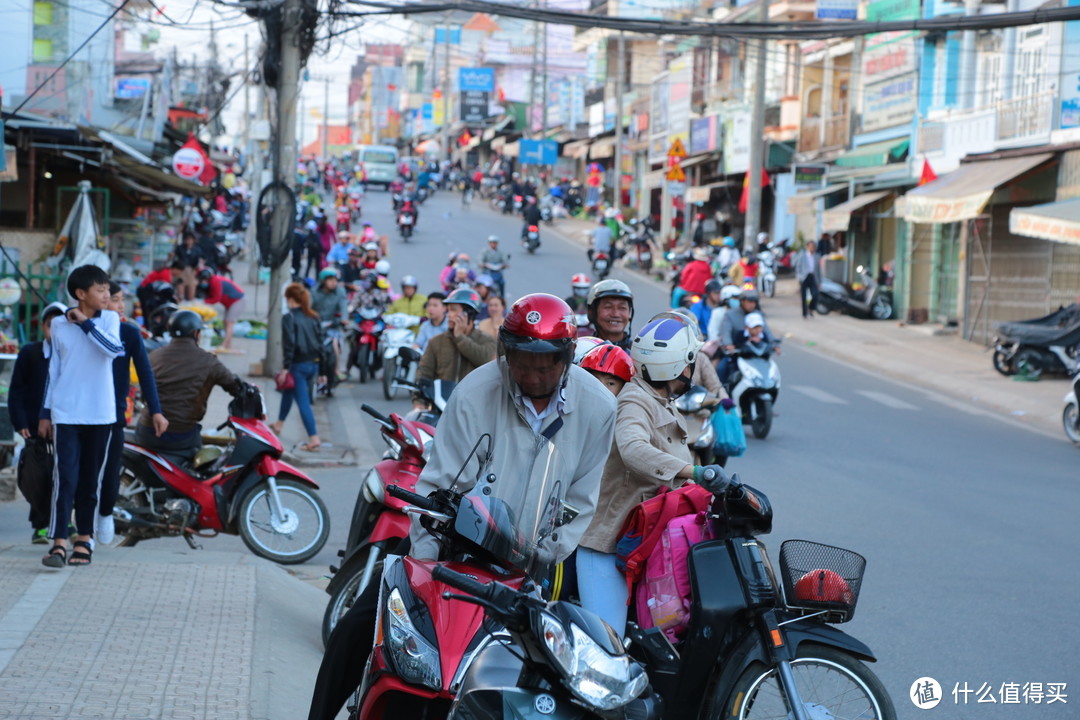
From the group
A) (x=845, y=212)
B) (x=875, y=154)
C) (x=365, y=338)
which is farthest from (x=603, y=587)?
(x=875, y=154)

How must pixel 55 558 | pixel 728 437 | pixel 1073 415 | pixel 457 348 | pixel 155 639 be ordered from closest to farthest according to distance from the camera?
pixel 155 639 < pixel 728 437 < pixel 55 558 < pixel 457 348 < pixel 1073 415

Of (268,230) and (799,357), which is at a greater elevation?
(268,230)

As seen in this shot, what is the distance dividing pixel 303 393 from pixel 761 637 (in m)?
9.93

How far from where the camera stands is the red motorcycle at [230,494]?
8.53 metres

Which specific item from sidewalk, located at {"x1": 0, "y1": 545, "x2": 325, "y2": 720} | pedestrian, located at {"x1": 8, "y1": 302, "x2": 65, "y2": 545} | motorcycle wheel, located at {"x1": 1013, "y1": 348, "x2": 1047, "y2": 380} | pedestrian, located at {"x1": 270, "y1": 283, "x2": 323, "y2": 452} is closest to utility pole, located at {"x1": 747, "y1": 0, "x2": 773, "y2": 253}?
motorcycle wheel, located at {"x1": 1013, "y1": 348, "x2": 1047, "y2": 380}

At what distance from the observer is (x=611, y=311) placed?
7.67 metres

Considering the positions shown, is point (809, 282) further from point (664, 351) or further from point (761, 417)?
point (664, 351)

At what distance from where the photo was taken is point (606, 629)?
10.9 ft

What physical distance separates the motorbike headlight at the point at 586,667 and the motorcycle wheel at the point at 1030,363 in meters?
19.0

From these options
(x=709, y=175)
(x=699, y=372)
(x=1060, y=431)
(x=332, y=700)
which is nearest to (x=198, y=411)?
(x=699, y=372)

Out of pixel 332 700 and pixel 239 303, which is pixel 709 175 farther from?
pixel 332 700

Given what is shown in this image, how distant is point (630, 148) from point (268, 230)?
43.5 meters

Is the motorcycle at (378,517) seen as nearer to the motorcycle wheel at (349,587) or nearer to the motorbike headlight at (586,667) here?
the motorcycle wheel at (349,587)

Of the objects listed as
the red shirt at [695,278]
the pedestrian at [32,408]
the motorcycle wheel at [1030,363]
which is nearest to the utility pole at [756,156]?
the red shirt at [695,278]
